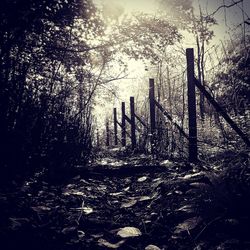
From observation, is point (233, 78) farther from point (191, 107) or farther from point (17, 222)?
point (17, 222)

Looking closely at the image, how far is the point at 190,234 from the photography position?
1.85 m

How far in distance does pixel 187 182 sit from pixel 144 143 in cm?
372

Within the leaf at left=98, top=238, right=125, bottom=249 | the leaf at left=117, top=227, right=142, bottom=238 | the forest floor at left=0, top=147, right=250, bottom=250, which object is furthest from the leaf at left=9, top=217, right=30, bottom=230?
the leaf at left=117, top=227, right=142, bottom=238

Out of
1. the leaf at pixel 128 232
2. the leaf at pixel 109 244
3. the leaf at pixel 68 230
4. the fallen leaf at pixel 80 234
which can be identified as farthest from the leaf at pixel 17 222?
the leaf at pixel 128 232

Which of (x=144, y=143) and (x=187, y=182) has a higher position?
(x=144, y=143)

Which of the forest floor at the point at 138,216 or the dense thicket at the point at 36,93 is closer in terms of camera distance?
the forest floor at the point at 138,216

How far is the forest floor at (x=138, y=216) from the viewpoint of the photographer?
68.3 inches

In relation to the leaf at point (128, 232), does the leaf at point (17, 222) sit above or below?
above

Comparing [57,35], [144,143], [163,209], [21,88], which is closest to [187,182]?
[163,209]

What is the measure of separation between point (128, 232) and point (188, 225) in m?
0.42

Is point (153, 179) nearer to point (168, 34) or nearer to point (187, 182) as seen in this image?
point (187, 182)

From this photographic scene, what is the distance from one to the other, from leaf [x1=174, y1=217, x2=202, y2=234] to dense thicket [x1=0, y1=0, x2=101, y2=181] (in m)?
1.56

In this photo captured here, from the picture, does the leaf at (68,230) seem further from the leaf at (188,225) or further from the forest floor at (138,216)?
the leaf at (188,225)

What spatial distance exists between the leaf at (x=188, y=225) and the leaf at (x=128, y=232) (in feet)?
0.89
